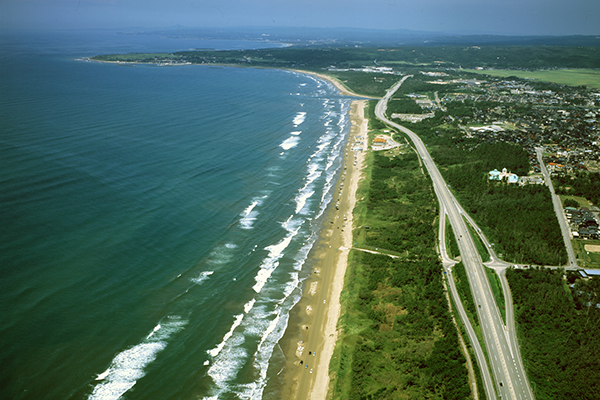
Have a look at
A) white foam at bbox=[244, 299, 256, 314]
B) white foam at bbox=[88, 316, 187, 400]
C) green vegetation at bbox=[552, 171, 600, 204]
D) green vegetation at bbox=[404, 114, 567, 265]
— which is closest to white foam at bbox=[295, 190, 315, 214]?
white foam at bbox=[244, 299, 256, 314]

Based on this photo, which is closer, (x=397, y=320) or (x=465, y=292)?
(x=397, y=320)

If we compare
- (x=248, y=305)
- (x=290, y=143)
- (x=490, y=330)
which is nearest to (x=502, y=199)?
(x=490, y=330)

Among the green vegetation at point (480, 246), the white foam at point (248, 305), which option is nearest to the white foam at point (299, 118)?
the green vegetation at point (480, 246)

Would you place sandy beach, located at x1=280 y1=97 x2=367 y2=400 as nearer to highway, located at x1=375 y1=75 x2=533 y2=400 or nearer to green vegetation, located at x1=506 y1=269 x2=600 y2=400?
highway, located at x1=375 y1=75 x2=533 y2=400

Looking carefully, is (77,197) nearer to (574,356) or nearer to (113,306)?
(113,306)

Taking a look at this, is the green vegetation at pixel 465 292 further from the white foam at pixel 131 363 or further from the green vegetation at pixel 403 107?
the green vegetation at pixel 403 107

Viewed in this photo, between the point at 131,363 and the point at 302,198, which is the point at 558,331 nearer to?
the point at 302,198
